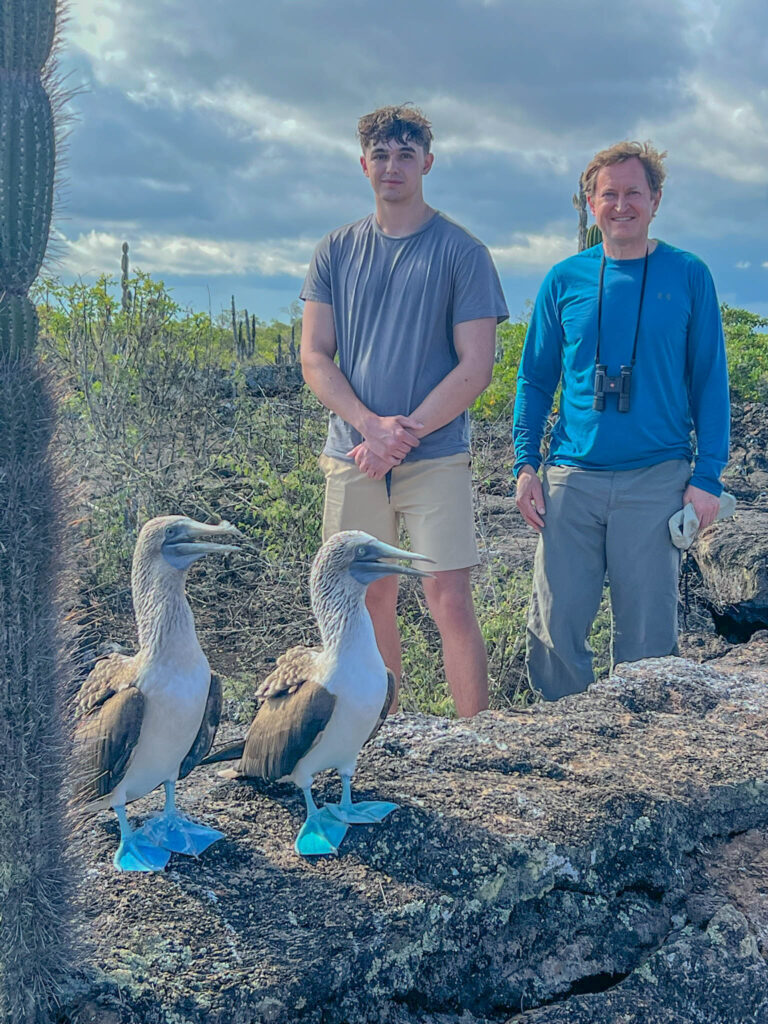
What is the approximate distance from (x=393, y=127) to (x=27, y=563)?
2342 millimetres

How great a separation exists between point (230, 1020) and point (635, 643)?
233cm

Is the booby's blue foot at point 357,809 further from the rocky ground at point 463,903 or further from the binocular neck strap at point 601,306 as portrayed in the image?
the binocular neck strap at point 601,306

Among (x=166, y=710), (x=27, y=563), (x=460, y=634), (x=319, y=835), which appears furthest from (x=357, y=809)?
(x=460, y=634)

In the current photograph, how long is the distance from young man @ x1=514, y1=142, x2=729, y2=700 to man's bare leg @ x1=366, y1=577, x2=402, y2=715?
63cm

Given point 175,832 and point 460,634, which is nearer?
point 175,832

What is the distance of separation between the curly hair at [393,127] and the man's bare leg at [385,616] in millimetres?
1627

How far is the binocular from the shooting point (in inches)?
134

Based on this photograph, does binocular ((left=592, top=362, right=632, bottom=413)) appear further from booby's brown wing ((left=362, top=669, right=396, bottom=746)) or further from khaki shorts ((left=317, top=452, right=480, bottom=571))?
booby's brown wing ((left=362, top=669, right=396, bottom=746))

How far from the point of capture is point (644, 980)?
6.37 ft

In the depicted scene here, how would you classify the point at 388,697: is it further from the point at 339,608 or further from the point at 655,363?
the point at 655,363

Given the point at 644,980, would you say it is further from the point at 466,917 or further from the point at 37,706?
the point at 37,706

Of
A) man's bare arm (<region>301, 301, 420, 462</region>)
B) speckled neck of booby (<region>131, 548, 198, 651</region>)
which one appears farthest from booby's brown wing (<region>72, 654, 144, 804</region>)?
man's bare arm (<region>301, 301, 420, 462</region>)

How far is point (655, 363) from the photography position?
3.42 m

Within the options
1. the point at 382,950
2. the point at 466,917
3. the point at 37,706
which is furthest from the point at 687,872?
the point at 37,706
